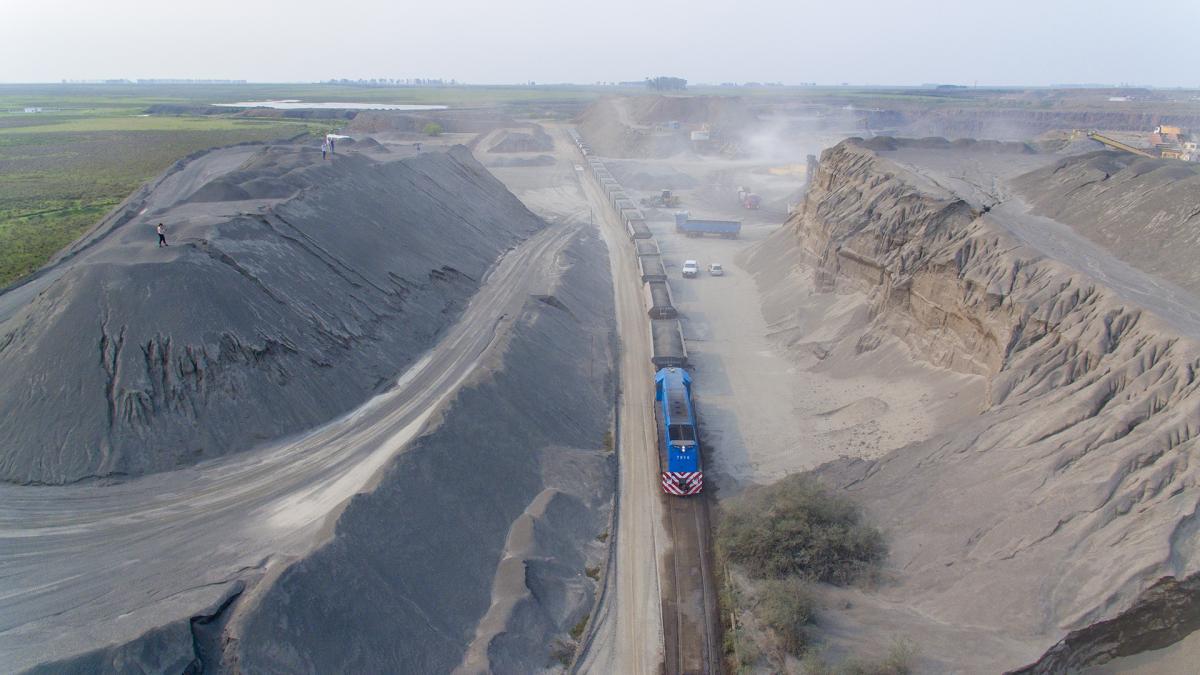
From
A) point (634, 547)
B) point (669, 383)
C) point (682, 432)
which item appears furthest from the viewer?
point (669, 383)

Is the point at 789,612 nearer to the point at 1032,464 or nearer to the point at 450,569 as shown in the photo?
the point at 1032,464

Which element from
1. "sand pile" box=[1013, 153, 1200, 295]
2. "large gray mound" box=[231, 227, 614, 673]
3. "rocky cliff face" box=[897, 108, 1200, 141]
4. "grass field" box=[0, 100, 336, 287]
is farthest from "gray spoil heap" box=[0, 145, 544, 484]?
"rocky cliff face" box=[897, 108, 1200, 141]

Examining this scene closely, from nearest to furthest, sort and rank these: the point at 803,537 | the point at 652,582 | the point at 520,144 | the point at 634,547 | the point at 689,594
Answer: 1. the point at 803,537
2. the point at 689,594
3. the point at 652,582
4. the point at 634,547
5. the point at 520,144

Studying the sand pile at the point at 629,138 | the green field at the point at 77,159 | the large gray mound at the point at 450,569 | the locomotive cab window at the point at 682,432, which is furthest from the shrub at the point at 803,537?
the sand pile at the point at 629,138

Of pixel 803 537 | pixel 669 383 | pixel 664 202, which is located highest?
pixel 664 202

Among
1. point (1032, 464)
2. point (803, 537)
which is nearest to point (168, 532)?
Answer: point (803, 537)

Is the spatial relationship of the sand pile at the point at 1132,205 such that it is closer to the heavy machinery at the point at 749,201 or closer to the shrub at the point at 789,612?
the shrub at the point at 789,612

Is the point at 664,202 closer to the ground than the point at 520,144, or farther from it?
closer to the ground
